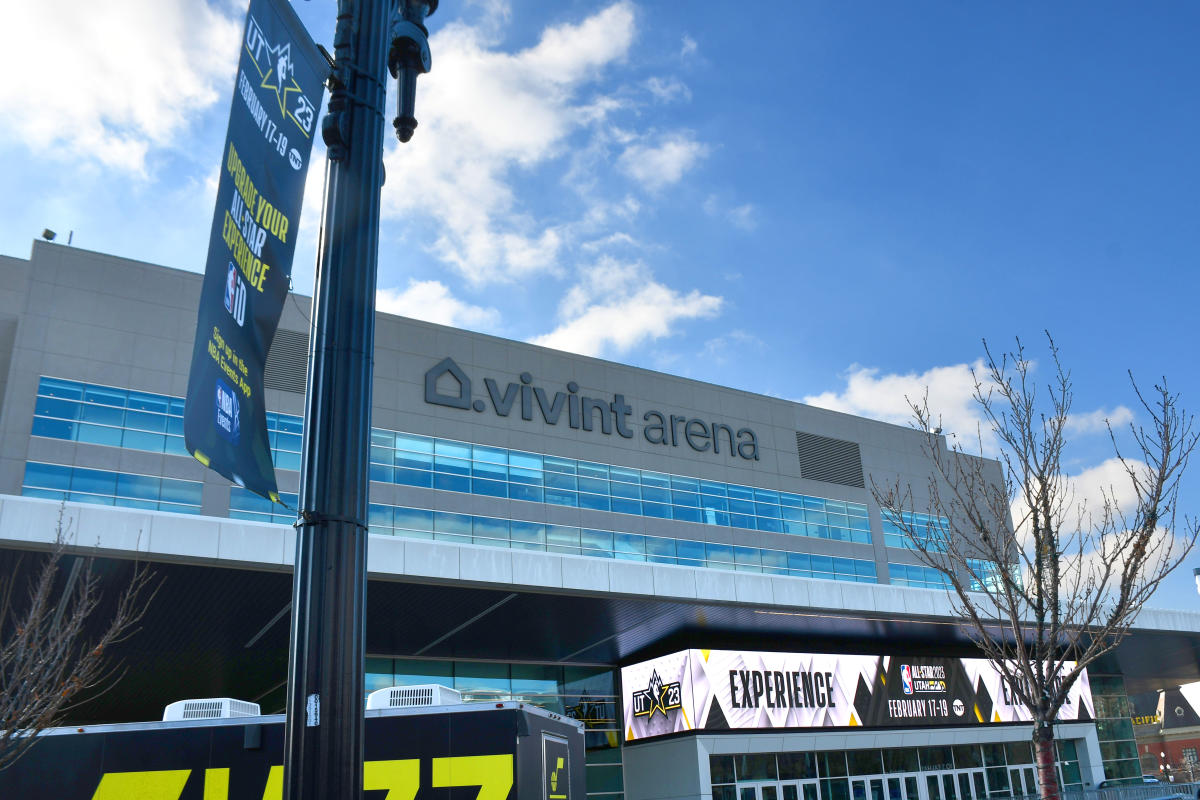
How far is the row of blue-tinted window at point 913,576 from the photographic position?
44281 millimetres

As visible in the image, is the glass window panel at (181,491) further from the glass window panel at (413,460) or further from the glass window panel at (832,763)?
the glass window panel at (832,763)

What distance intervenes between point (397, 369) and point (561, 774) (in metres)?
21.9

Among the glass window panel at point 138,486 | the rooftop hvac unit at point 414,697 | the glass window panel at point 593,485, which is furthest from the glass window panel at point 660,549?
the rooftop hvac unit at point 414,697

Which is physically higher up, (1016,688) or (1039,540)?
(1039,540)

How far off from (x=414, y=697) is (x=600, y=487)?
2347cm

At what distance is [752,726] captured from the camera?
2786 centimetres

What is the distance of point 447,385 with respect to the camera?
115 ft

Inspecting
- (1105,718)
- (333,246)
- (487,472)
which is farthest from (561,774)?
(1105,718)

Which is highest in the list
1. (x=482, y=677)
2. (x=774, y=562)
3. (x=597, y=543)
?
(x=597, y=543)

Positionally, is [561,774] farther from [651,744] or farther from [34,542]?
[651,744]

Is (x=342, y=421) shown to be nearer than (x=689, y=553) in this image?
Yes

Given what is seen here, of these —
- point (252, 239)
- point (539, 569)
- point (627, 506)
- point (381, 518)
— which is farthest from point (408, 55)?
point (627, 506)

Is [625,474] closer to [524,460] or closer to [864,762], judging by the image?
[524,460]

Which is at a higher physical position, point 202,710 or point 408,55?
point 408,55
